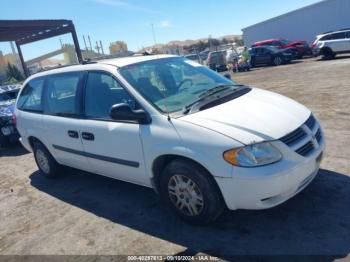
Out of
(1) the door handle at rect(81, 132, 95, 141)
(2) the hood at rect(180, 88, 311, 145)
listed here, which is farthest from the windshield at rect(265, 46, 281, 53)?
(1) the door handle at rect(81, 132, 95, 141)

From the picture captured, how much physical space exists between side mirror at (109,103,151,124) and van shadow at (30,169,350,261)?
1.17m

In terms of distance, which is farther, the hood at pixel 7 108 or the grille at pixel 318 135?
the hood at pixel 7 108

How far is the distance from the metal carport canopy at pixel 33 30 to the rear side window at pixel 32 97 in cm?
1508

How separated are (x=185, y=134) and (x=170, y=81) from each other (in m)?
1.13

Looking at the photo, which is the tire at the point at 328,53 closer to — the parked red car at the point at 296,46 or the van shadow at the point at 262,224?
the parked red car at the point at 296,46

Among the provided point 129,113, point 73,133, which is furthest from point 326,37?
point 129,113

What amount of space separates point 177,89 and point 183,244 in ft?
5.80

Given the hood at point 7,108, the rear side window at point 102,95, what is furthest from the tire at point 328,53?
the rear side window at point 102,95

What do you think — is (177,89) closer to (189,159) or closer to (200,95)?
(200,95)

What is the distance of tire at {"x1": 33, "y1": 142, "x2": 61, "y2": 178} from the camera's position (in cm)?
559

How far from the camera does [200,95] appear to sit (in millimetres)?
3867

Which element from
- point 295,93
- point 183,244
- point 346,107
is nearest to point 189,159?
point 183,244

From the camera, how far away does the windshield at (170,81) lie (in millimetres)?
3737

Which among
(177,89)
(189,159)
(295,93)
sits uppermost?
(177,89)
